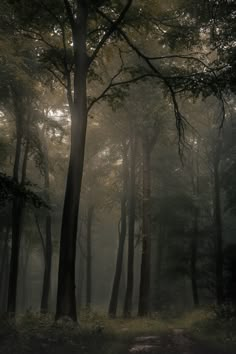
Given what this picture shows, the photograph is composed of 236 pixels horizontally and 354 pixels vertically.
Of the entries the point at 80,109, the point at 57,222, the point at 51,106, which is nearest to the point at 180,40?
the point at 80,109

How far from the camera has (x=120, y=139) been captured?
922 inches

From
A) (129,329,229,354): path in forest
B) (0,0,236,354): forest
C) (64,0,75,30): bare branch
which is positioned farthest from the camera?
(64,0,75,30): bare branch

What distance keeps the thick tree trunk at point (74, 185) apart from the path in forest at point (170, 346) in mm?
2089

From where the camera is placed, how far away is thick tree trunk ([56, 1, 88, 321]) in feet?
35.6

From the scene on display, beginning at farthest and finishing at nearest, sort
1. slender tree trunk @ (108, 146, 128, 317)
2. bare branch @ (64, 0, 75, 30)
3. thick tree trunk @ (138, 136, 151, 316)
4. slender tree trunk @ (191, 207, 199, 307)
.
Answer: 1. slender tree trunk @ (191, 207, 199, 307)
2. slender tree trunk @ (108, 146, 128, 317)
3. thick tree trunk @ (138, 136, 151, 316)
4. bare branch @ (64, 0, 75, 30)

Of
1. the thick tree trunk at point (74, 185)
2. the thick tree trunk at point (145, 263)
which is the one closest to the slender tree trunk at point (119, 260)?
the thick tree trunk at point (145, 263)

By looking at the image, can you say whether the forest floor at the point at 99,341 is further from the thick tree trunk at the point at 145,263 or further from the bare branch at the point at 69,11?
the bare branch at the point at 69,11

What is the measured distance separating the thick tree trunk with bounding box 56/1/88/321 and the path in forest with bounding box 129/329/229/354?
2.09 meters

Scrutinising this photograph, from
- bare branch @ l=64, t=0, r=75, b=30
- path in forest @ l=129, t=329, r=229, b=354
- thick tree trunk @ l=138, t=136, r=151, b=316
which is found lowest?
path in forest @ l=129, t=329, r=229, b=354

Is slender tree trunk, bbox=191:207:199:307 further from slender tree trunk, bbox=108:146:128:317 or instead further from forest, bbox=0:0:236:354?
slender tree trunk, bbox=108:146:128:317

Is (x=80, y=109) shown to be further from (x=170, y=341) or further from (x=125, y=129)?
(x=125, y=129)

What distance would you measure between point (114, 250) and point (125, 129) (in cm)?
4151

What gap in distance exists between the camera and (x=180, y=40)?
12.8m

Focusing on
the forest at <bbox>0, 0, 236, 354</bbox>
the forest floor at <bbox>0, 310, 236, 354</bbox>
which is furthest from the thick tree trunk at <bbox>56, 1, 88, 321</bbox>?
the forest floor at <bbox>0, 310, 236, 354</bbox>
